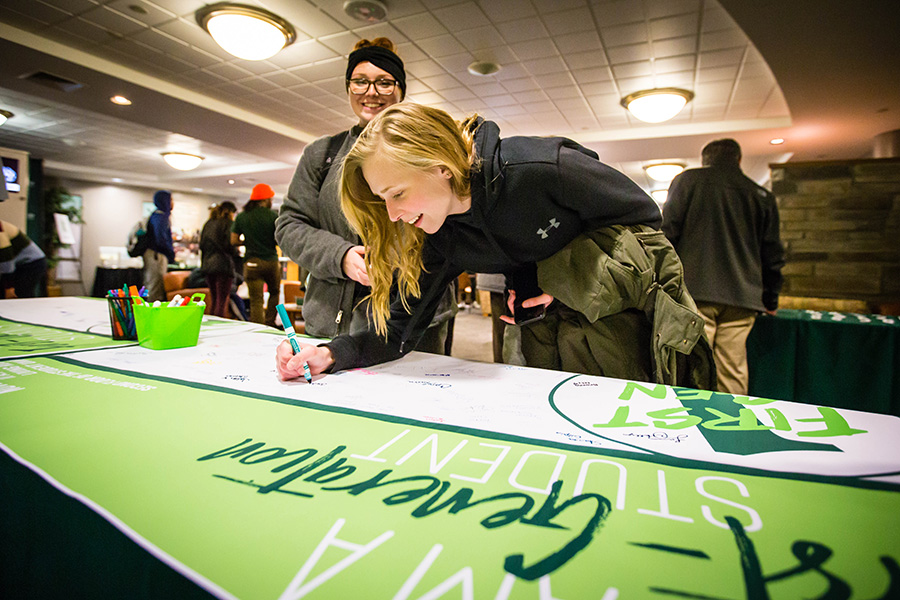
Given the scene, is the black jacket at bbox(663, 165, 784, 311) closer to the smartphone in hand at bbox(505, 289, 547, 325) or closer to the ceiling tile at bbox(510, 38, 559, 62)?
the smartphone in hand at bbox(505, 289, 547, 325)

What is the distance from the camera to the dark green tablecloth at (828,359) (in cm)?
195

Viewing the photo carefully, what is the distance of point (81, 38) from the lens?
378cm

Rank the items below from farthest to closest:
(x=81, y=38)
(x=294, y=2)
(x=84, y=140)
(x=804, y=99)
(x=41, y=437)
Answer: (x=84, y=140) < (x=804, y=99) < (x=81, y=38) < (x=294, y=2) < (x=41, y=437)

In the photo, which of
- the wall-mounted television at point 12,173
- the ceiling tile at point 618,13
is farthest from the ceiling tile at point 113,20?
the ceiling tile at point 618,13

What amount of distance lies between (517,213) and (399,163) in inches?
10.1

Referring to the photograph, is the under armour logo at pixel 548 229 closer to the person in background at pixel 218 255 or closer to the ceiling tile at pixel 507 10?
the ceiling tile at pixel 507 10

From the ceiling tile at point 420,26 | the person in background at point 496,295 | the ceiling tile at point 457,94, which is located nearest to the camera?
the person in background at point 496,295

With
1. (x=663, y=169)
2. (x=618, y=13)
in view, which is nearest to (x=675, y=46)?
(x=618, y=13)

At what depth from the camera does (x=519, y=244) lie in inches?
38.2

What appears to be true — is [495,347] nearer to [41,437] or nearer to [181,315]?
[181,315]

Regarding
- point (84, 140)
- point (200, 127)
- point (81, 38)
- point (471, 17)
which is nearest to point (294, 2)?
point (471, 17)

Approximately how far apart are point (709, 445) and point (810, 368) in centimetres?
207

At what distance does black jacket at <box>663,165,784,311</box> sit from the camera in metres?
2.04

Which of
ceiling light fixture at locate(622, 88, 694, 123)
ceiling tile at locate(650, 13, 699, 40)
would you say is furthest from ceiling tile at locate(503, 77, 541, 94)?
ceiling tile at locate(650, 13, 699, 40)
